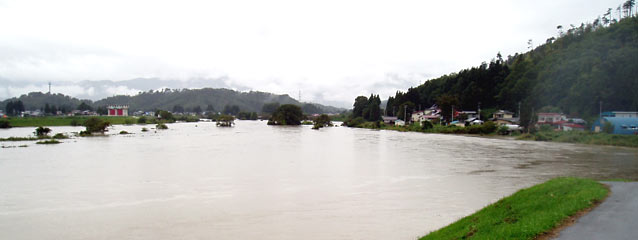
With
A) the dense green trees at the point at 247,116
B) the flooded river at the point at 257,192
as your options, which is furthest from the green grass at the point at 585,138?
the dense green trees at the point at 247,116

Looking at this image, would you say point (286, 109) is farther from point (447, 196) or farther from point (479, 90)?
point (447, 196)

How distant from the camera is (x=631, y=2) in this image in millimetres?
79812

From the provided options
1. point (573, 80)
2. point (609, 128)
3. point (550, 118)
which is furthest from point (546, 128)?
point (573, 80)

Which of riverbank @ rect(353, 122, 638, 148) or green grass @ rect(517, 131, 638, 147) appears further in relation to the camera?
riverbank @ rect(353, 122, 638, 148)

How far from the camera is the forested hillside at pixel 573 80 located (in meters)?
50.8

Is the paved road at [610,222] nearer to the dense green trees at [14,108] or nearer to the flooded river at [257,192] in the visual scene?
the flooded river at [257,192]

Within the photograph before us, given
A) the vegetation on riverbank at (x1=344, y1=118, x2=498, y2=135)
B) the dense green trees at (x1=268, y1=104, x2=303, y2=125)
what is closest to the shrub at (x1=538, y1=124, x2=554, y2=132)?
the vegetation on riverbank at (x1=344, y1=118, x2=498, y2=135)

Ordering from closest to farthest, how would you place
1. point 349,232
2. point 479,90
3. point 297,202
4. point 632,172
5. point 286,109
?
point 349,232, point 297,202, point 632,172, point 479,90, point 286,109

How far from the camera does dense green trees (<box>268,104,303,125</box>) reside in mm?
92000

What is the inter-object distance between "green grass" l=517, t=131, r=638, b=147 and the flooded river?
1143cm

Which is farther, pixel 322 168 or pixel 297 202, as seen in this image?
pixel 322 168

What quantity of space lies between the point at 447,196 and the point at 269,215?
626 centimetres

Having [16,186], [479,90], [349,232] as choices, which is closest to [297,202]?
[349,232]

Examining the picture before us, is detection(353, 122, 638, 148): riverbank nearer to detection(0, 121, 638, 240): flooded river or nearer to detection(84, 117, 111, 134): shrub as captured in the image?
detection(0, 121, 638, 240): flooded river
